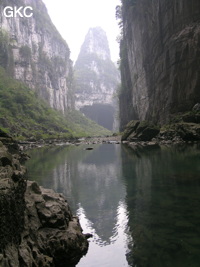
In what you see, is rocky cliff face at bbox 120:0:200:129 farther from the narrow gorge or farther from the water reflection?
the water reflection

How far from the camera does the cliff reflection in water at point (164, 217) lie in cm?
781

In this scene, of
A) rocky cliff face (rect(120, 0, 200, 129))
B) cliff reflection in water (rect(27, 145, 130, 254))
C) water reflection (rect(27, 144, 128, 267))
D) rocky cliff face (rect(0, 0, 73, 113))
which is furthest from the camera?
rocky cliff face (rect(0, 0, 73, 113))

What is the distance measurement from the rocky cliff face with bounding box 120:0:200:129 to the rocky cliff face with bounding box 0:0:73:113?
7045 centimetres

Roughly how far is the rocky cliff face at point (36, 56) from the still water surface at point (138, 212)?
4510 inches

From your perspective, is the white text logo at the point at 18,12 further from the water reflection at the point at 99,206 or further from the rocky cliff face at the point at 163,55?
the water reflection at the point at 99,206

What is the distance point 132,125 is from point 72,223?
49915 millimetres

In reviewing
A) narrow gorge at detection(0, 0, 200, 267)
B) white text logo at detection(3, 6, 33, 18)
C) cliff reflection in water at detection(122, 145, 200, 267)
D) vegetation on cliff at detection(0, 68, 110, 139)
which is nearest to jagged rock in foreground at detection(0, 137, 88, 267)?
narrow gorge at detection(0, 0, 200, 267)

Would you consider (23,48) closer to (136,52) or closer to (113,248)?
(136,52)

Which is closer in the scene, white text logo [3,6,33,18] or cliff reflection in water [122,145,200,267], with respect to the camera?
cliff reflection in water [122,145,200,267]

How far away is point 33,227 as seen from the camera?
7.35m

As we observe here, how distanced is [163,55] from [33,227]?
177ft

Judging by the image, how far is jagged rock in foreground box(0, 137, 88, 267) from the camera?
5684mm

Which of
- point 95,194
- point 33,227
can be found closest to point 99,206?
point 95,194

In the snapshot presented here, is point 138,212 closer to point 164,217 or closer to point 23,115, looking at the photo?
point 164,217
